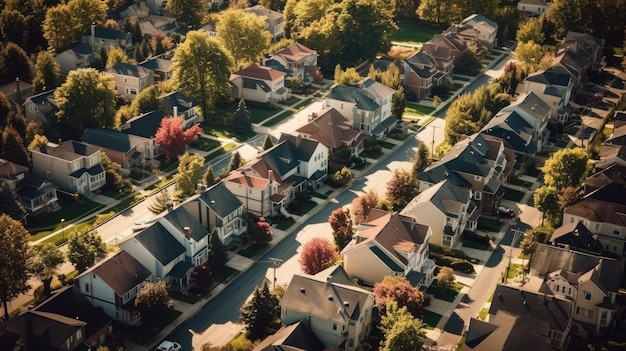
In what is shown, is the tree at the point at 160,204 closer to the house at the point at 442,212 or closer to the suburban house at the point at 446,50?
the house at the point at 442,212

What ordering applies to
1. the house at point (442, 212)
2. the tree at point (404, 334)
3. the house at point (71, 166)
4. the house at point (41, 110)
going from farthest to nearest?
the house at point (41, 110) < the house at point (71, 166) < the house at point (442, 212) < the tree at point (404, 334)

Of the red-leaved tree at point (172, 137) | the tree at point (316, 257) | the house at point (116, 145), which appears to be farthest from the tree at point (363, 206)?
the house at point (116, 145)

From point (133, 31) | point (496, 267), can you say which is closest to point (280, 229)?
point (496, 267)

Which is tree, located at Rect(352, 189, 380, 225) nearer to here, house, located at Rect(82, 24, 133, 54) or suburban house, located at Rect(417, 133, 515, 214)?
suburban house, located at Rect(417, 133, 515, 214)

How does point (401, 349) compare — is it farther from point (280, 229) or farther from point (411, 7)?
point (411, 7)

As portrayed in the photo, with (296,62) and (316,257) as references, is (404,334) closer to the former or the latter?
(316,257)

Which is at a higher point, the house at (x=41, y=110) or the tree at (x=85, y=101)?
the tree at (x=85, y=101)

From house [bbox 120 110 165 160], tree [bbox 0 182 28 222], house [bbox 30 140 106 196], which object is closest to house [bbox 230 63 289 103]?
house [bbox 120 110 165 160]
